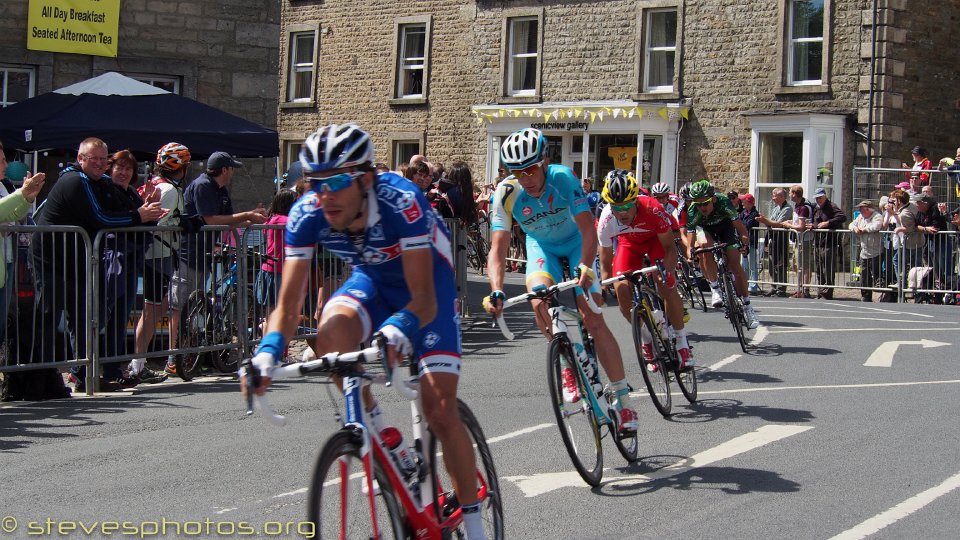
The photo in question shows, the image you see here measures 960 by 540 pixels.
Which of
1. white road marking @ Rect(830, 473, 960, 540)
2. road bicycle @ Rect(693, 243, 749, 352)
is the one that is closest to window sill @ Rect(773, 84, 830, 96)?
road bicycle @ Rect(693, 243, 749, 352)

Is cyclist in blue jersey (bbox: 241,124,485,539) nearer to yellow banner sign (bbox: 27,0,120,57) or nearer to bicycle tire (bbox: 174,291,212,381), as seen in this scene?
bicycle tire (bbox: 174,291,212,381)

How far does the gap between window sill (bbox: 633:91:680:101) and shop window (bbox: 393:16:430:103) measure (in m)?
7.61

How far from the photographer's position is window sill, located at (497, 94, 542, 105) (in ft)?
112

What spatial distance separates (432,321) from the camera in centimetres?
509

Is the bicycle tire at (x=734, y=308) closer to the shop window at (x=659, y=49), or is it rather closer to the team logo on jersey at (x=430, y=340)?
the team logo on jersey at (x=430, y=340)

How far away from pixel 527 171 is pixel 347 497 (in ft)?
11.9

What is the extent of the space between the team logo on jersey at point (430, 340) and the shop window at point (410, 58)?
3229 centimetres

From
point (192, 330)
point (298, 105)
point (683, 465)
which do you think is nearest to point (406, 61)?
point (298, 105)

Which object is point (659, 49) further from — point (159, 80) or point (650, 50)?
point (159, 80)

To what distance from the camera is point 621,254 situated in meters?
11.0

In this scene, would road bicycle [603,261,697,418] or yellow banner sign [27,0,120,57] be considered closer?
road bicycle [603,261,697,418]

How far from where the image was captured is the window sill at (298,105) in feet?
129

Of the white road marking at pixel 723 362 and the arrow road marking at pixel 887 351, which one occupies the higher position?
the arrow road marking at pixel 887 351

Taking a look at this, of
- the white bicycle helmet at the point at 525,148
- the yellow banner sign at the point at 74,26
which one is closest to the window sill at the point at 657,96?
the yellow banner sign at the point at 74,26
